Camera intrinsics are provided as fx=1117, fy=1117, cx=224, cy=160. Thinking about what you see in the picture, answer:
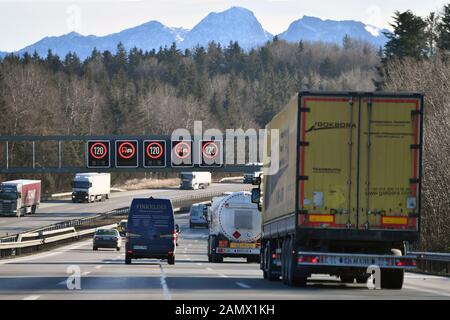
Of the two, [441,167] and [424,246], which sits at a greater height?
[441,167]

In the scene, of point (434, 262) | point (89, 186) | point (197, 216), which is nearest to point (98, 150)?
point (197, 216)

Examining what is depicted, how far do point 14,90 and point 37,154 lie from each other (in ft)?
57.2

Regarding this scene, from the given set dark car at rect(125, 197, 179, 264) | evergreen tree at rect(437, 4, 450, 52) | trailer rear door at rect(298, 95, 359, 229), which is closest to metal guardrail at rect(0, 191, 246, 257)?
dark car at rect(125, 197, 179, 264)

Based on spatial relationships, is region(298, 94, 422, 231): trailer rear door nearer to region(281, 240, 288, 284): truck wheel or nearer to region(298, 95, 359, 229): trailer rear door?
Result: region(298, 95, 359, 229): trailer rear door

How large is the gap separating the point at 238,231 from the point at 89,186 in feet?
259

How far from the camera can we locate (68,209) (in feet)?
376

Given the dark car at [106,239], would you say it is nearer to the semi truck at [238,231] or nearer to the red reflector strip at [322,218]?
the semi truck at [238,231]

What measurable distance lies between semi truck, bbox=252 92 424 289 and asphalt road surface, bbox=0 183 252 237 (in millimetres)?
54151

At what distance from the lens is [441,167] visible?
51.2 metres

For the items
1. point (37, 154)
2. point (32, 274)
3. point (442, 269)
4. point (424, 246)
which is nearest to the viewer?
point (32, 274)

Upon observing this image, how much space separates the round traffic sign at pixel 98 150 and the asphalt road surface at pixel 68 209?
7.98m

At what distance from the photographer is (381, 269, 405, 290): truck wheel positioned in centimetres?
2494
